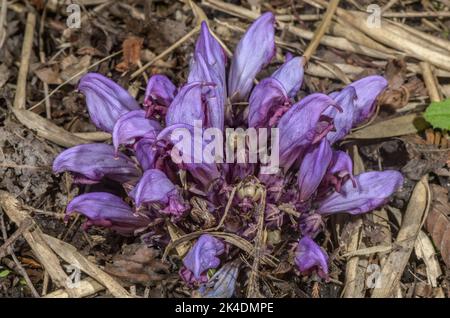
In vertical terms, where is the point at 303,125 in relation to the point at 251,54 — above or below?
below

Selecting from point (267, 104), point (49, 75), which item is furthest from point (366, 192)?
point (49, 75)

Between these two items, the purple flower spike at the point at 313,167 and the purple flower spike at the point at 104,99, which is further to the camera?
the purple flower spike at the point at 104,99

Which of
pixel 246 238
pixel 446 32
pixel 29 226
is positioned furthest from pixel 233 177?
pixel 446 32

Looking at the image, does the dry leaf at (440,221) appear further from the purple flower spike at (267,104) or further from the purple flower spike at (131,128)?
the purple flower spike at (131,128)

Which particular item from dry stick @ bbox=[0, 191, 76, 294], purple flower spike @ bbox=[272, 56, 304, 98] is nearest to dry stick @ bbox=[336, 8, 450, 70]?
purple flower spike @ bbox=[272, 56, 304, 98]

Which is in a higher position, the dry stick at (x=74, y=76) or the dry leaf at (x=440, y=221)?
the dry stick at (x=74, y=76)

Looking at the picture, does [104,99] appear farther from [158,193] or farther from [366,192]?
[366,192]

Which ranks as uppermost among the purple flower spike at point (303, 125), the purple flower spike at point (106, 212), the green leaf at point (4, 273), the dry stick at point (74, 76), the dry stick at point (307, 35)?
the dry stick at point (307, 35)

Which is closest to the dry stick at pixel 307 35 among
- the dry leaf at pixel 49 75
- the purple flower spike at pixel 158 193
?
the dry leaf at pixel 49 75

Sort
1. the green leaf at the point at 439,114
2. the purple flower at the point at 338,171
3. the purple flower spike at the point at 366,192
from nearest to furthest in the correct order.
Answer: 1. the purple flower at the point at 338,171
2. the purple flower spike at the point at 366,192
3. the green leaf at the point at 439,114

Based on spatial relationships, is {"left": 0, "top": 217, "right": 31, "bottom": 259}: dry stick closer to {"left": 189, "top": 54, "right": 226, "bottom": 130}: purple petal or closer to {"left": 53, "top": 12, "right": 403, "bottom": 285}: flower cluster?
{"left": 53, "top": 12, "right": 403, "bottom": 285}: flower cluster
